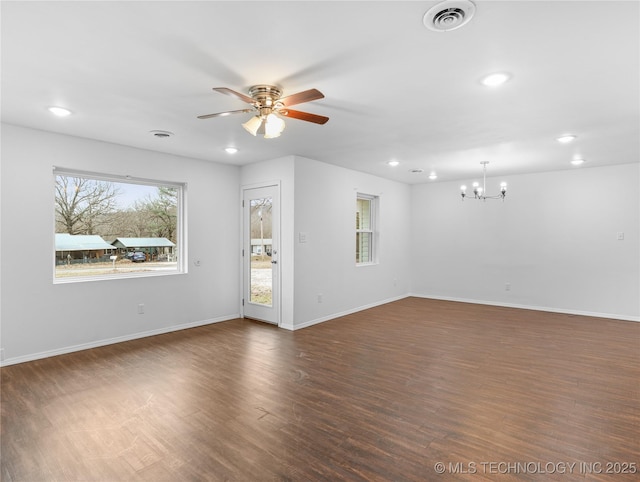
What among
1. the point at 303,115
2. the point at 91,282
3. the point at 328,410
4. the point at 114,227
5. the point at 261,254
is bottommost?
the point at 328,410

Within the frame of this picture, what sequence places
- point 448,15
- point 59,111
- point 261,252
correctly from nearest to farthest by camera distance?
point 448,15
point 59,111
point 261,252

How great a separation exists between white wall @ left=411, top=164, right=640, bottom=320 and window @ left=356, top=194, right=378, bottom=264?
1.43 metres

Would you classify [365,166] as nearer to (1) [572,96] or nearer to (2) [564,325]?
(1) [572,96]

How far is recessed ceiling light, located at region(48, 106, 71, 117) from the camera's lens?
10.2 feet

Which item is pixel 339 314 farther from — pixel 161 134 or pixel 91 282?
pixel 161 134

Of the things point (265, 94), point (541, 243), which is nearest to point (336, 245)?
point (265, 94)

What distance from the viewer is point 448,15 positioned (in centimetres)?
181

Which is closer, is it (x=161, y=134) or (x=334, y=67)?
(x=334, y=67)

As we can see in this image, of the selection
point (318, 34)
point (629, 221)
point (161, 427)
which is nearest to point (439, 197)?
point (629, 221)

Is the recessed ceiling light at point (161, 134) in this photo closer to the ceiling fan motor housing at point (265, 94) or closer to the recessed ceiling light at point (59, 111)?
the recessed ceiling light at point (59, 111)

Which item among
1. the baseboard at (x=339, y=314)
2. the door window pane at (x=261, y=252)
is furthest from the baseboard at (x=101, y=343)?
the baseboard at (x=339, y=314)

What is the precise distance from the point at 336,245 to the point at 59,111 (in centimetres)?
388

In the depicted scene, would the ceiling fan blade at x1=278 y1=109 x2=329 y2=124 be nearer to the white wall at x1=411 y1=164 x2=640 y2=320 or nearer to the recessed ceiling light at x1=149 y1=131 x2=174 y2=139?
the recessed ceiling light at x1=149 y1=131 x2=174 y2=139

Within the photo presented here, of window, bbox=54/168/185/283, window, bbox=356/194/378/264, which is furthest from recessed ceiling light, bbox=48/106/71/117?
window, bbox=356/194/378/264
